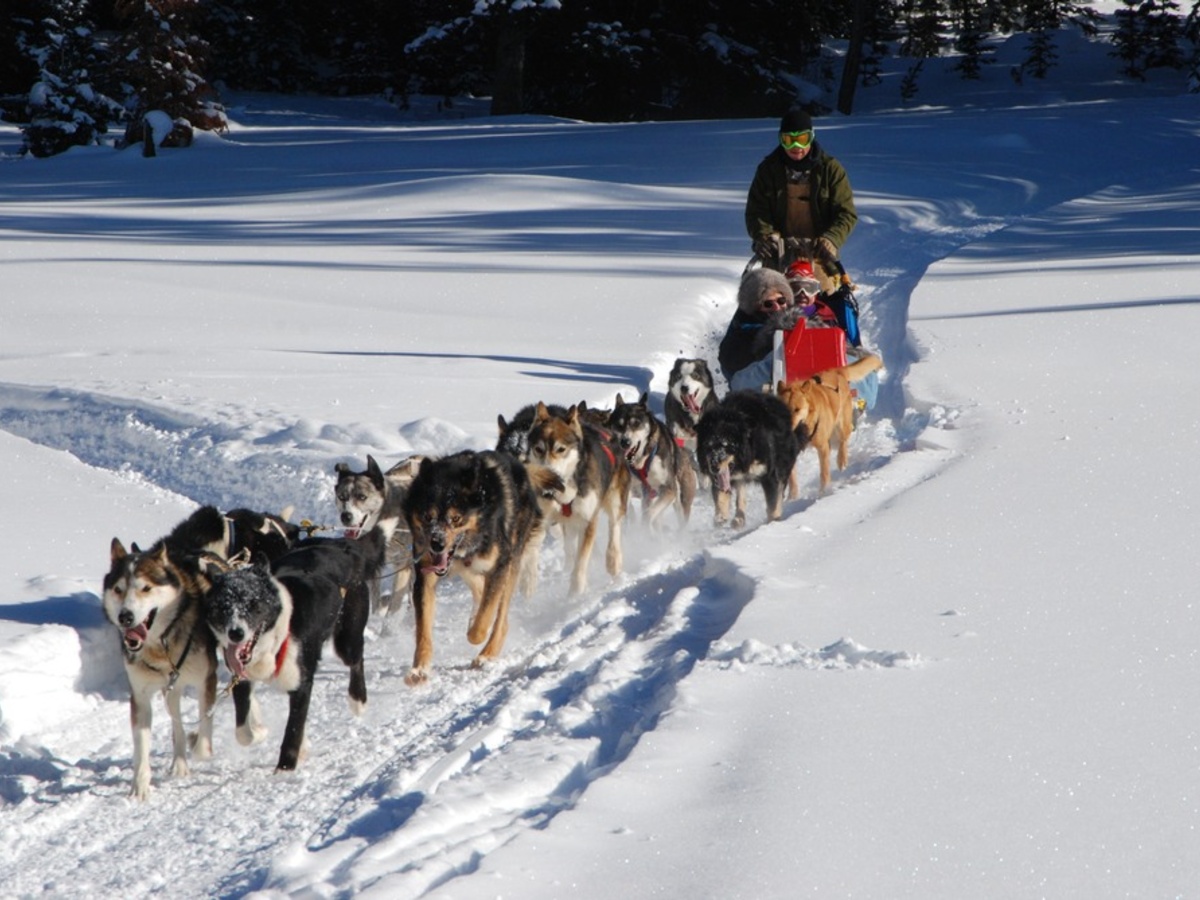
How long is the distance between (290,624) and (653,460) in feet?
10.2

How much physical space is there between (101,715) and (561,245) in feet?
35.4

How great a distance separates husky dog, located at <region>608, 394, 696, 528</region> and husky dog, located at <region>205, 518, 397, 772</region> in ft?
7.09

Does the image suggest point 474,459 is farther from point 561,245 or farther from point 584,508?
point 561,245

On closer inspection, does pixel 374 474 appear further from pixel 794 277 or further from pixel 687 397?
pixel 794 277

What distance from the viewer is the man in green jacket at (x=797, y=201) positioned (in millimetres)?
9062

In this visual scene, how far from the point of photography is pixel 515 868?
10.5 ft

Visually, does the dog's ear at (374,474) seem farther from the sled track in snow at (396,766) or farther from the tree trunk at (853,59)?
the tree trunk at (853,59)

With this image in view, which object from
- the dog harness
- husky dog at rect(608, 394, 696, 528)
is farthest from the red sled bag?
the dog harness

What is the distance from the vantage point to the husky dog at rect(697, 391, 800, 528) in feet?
23.4

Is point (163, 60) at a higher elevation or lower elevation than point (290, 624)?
higher

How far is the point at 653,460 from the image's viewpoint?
727 centimetres

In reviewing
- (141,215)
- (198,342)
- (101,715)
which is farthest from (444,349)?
(141,215)

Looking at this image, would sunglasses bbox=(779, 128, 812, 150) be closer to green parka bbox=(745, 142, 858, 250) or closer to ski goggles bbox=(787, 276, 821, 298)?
green parka bbox=(745, 142, 858, 250)

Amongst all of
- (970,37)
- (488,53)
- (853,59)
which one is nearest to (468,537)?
(488,53)
